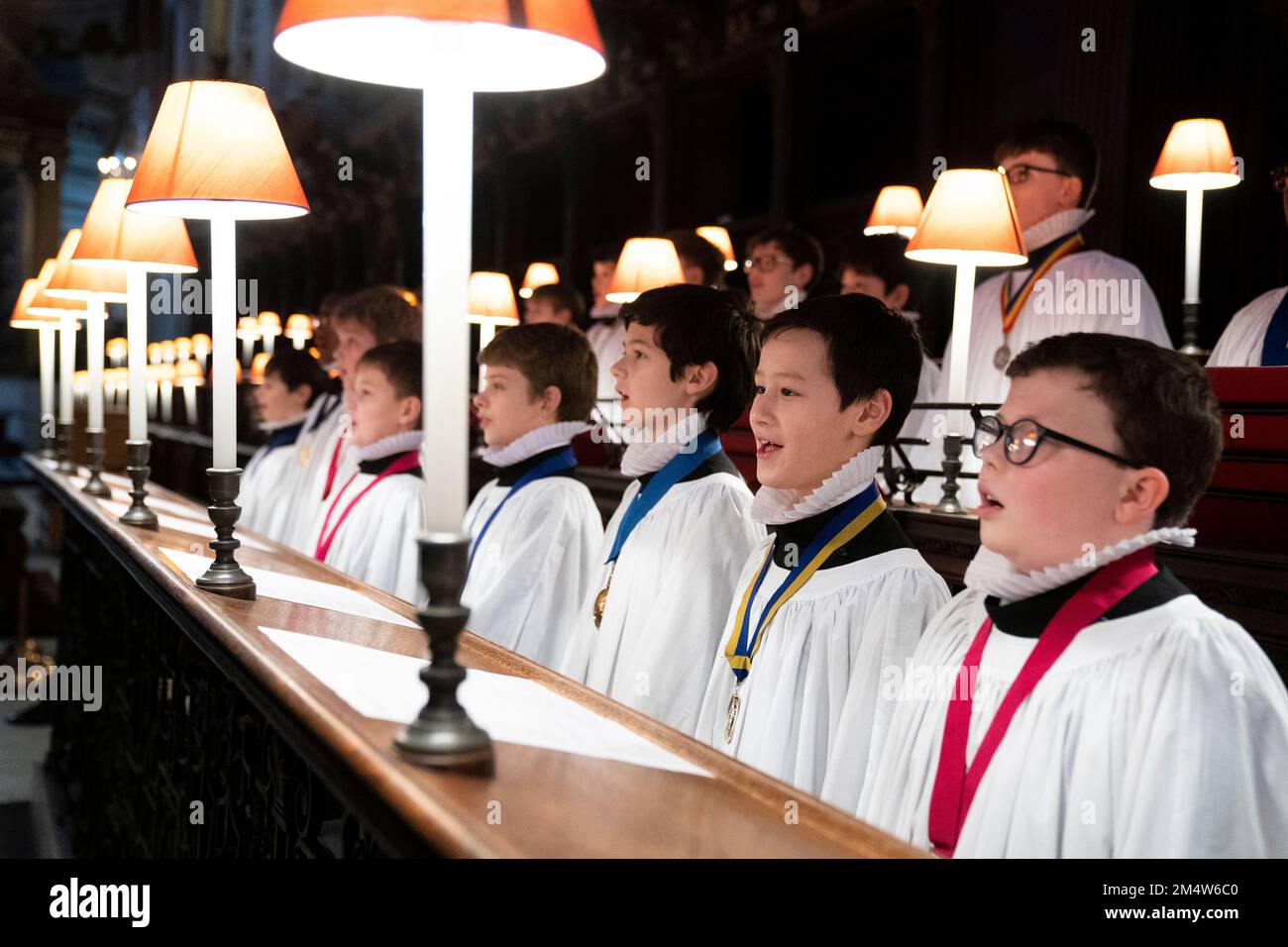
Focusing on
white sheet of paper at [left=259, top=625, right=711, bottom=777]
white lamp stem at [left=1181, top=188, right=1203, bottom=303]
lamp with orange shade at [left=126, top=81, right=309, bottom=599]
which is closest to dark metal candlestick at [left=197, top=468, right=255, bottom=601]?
lamp with orange shade at [left=126, top=81, right=309, bottom=599]

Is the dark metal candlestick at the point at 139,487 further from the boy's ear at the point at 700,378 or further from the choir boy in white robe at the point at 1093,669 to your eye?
the choir boy in white robe at the point at 1093,669

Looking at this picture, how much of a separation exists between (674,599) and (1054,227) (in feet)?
8.25

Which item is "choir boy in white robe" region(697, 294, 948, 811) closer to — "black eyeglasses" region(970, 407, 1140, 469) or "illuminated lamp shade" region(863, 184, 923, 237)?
"black eyeglasses" region(970, 407, 1140, 469)

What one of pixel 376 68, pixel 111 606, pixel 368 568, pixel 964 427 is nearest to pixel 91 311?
pixel 111 606

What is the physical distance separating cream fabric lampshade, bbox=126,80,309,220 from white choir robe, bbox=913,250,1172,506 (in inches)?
97.7

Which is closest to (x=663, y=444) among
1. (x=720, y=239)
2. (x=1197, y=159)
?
(x=1197, y=159)

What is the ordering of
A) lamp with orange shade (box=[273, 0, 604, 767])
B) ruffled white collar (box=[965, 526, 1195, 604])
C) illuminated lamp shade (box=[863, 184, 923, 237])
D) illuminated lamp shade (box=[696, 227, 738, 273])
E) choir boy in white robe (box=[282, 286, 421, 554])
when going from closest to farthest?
lamp with orange shade (box=[273, 0, 604, 767]), ruffled white collar (box=[965, 526, 1195, 604]), choir boy in white robe (box=[282, 286, 421, 554]), illuminated lamp shade (box=[863, 184, 923, 237]), illuminated lamp shade (box=[696, 227, 738, 273])

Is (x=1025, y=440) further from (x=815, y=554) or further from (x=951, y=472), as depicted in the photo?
(x=951, y=472)

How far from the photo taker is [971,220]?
13.2ft

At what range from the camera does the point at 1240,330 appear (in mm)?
4148

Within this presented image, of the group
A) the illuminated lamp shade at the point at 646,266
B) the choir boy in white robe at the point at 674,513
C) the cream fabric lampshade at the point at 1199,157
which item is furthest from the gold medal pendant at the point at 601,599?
the illuminated lamp shade at the point at 646,266

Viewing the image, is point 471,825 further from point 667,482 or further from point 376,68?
point 667,482

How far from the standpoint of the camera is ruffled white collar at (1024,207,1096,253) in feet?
14.9

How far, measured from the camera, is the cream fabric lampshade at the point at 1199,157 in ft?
15.9
